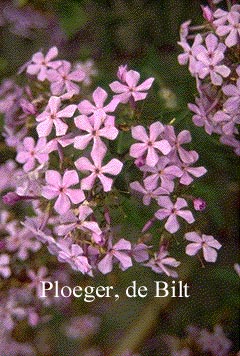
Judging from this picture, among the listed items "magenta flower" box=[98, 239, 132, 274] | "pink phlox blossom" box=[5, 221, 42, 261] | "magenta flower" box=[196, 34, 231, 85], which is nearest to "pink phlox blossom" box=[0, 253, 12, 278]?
"pink phlox blossom" box=[5, 221, 42, 261]

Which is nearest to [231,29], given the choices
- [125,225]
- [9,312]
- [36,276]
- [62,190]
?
[62,190]

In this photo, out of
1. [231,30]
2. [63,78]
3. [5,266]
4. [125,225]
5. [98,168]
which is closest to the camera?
[98,168]

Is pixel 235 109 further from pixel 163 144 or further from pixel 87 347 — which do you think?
pixel 87 347

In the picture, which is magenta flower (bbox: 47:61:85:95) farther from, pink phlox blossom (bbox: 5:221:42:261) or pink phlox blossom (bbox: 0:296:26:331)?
pink phlox blossom (bbox: 0:296:26:331)

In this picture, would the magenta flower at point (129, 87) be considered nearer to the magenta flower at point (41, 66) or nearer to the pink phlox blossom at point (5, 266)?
the magenta flower at point (41, 66)

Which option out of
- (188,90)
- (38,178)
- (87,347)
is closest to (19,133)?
(38,178)

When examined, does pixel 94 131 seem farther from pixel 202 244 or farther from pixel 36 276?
pixel 36 276
